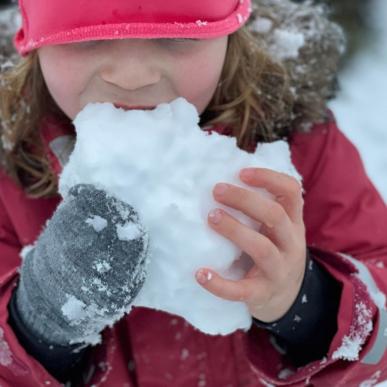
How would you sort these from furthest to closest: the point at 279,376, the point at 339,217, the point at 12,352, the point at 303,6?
the point at 303,6
the point at 339,217
the point at 279,376
the point at 12,352

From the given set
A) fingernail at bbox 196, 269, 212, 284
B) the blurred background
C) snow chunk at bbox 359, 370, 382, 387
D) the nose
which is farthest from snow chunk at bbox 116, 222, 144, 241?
the blurred background

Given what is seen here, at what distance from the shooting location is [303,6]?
1.78 m

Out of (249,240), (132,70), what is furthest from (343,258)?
(132,70)

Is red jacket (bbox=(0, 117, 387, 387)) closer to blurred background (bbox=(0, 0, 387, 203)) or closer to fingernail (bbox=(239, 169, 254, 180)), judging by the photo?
fingernail (bbox=(239, 169, 254, 180))

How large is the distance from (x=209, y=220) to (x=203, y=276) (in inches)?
3.4

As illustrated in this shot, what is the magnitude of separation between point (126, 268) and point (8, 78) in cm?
66

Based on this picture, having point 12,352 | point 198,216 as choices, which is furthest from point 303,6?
point 12,352

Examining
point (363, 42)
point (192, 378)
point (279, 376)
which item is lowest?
point (363, 42)

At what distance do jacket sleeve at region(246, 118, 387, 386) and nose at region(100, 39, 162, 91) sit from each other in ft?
1.63

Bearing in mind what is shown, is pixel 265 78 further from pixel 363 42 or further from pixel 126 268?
pixel 363 42

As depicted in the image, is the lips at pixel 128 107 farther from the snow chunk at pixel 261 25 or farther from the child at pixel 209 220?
the snow chunk at pixel 261 25

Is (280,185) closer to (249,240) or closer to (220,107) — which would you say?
(249,240)

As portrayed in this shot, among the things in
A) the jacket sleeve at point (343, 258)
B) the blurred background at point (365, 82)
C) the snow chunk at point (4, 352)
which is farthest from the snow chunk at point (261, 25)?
the blurred background at point (365, 82)

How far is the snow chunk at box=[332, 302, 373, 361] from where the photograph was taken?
1.31 m
